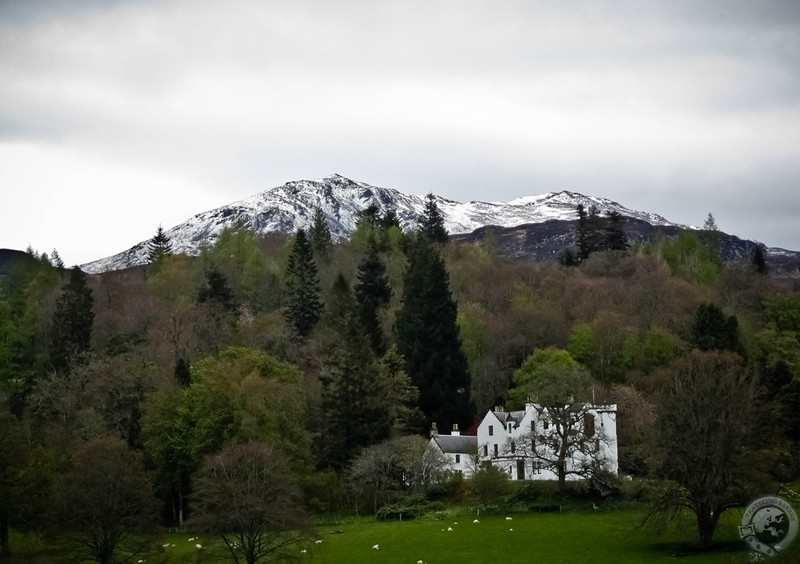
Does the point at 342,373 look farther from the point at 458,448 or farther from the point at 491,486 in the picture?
the point at 491,486

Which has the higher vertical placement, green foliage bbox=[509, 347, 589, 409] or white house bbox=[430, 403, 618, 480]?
green foliage bbox=[509, 347, 589, 409]

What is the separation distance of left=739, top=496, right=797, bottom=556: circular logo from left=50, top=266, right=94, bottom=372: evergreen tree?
166 feet

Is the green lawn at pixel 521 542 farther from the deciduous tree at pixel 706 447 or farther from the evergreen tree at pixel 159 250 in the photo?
the evergreen tree at pixel 159 250

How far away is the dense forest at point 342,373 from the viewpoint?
43312 mm

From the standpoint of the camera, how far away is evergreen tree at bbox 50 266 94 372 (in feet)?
248

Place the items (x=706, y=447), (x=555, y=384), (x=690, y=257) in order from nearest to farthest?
(x=706, y=447)
(x=555, y=384)
(x=690, y=257)

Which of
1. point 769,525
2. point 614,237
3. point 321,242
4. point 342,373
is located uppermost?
point 321,242

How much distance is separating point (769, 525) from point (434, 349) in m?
36.4

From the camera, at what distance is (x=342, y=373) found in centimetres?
6281

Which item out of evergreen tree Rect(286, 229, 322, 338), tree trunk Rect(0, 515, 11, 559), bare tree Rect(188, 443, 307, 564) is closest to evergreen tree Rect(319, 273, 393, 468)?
bare tree Rect(188, 443, 307, 564)

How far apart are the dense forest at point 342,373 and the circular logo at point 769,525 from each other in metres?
1.37

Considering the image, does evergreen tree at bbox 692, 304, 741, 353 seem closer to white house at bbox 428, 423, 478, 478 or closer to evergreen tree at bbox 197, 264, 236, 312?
white house at bbox 428, 423, 478, 478

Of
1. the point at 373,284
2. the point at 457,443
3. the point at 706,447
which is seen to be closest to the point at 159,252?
the point at 373,284

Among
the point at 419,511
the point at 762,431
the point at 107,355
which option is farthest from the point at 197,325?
the point at 762,431
